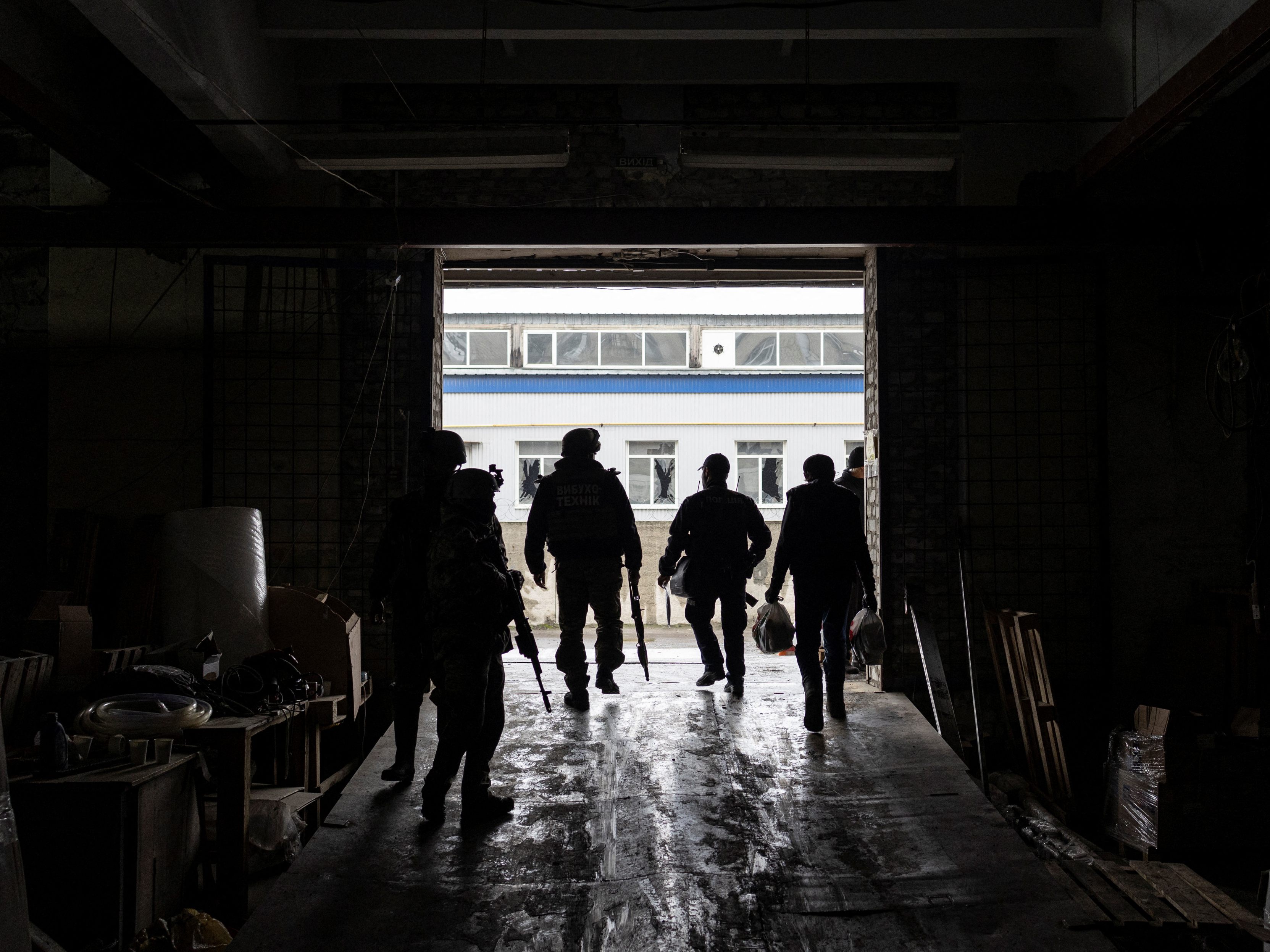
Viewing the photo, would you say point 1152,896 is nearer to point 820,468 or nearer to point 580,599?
point 820,468

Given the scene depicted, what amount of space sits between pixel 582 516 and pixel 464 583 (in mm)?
1834

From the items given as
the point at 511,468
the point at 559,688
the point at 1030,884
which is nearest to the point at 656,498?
the point at 511,468

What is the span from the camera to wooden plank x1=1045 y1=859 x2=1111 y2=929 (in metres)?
3.05

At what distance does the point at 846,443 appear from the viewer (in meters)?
16.4

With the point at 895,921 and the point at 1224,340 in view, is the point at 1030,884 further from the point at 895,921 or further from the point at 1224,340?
the point at 1224,340

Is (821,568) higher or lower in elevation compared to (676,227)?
lower

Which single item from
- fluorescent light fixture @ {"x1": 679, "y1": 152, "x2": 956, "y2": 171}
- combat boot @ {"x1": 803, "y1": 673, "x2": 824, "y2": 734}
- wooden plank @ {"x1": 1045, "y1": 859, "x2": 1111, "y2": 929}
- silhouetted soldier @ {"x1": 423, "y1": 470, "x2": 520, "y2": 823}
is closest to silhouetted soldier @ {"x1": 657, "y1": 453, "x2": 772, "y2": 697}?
combat boot @ {"x1": 803, "y1": 673, "x2": 824, "y2": 734}

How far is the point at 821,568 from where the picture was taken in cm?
527

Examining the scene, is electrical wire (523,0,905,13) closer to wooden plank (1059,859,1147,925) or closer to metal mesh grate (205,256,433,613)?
metal mesh grate (205,256,433,613)

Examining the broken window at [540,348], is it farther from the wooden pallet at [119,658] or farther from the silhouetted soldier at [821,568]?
the wooden pallet at [119,658]

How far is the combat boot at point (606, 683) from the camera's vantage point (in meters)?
5.81

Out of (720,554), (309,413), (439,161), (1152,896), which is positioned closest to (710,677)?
(720,554)

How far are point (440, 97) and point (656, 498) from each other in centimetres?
1092

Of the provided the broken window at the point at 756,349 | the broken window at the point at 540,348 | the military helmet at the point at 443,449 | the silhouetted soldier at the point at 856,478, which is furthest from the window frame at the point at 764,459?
the military helmet at the point at 443,449
